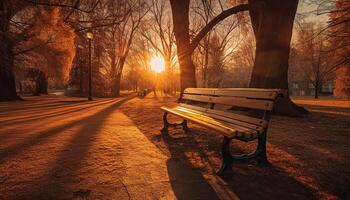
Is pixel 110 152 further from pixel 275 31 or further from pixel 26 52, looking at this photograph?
pixel 26 52

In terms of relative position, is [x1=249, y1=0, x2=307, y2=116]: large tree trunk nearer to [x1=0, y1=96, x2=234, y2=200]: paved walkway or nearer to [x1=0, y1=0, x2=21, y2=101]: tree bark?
[x1=0, y1=96, x2=234, y2=200]: paved walkway

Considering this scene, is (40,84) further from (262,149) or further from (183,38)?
(262,149)

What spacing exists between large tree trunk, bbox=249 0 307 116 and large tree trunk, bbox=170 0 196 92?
4860 mm

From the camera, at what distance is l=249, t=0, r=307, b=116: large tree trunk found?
23.0 ft

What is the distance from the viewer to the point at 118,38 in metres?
28.4

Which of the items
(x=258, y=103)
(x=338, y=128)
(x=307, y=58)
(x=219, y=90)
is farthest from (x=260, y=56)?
(x=307, y=58)

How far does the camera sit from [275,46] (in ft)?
23.6

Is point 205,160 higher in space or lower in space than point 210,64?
lower

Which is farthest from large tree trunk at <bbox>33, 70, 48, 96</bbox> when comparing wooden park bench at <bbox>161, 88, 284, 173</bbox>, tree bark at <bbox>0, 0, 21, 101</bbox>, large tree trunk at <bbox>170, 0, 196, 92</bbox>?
wooden park bench at <bbox>161, 88, 284, 173</bbox>

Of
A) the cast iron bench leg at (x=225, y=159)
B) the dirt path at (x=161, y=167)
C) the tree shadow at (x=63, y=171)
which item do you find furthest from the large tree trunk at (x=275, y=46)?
the tree shadow at (x=63, y=171)

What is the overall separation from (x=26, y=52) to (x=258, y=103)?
15.3 m

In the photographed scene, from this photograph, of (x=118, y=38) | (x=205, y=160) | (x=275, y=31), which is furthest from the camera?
(x=118, y=38)

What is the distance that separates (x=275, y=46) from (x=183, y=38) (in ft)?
19.2

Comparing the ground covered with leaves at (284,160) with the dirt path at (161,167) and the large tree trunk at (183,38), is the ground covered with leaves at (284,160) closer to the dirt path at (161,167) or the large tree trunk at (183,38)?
the dirt path at (161,167)
